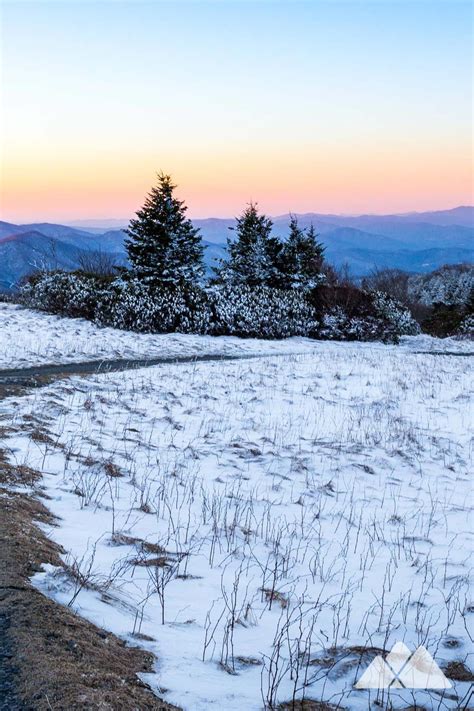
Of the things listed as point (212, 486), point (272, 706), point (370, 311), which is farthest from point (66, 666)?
point (370, 311)

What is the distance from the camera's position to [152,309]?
2061 centimetres

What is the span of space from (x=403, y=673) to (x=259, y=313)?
19.6 meters

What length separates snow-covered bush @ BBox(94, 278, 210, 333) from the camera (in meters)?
20.4

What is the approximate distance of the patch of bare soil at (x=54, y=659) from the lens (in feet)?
6.95

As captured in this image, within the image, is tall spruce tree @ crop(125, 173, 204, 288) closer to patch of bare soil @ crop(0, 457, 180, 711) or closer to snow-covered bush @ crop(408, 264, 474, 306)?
patch of bare soil @ crop(0, 457, 180, 711)

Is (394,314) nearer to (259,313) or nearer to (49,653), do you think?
(259,313)

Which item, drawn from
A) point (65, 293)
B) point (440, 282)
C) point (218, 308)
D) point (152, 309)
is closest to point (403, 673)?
point (152, 309)

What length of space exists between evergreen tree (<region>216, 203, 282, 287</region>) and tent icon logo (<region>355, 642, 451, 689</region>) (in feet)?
81.5

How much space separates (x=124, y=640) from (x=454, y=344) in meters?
23.7

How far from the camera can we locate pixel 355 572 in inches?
170

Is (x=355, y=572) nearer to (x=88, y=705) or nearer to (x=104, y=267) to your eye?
(x=88, y=705)

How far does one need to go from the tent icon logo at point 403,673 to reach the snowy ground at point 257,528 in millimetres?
65

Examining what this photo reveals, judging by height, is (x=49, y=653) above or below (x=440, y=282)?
below

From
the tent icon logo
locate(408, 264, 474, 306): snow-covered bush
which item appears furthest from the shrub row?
locate(408, 264, 474, 306): snow-covered bush
